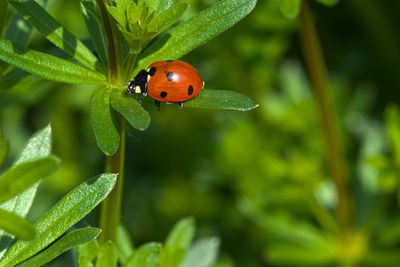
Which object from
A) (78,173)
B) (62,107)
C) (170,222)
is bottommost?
(170,222)

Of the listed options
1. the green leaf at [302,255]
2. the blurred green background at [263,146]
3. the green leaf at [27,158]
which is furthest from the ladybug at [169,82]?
the green leaf at [302,255]

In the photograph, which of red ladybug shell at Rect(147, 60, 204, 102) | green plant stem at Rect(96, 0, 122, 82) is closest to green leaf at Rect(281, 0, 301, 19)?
red ladybug shell at Rect(147, 60, 204, 102)

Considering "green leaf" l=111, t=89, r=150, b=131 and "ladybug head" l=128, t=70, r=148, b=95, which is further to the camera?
"ladybug head" l=128, t=70, r=148, b=95

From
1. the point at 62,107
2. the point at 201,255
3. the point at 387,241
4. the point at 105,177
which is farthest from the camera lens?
the point at 62,107

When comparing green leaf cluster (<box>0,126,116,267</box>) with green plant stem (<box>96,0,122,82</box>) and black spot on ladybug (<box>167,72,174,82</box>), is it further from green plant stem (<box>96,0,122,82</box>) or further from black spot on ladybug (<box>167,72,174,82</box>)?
black spot on ladybug (<box>167,72,174,82</box>)

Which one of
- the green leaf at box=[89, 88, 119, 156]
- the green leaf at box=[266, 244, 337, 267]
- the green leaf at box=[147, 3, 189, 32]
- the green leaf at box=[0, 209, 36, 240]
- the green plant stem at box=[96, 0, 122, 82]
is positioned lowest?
the green leaf at box=[266, 244, 337, 267]

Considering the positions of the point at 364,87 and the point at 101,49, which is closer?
the point at 101,49

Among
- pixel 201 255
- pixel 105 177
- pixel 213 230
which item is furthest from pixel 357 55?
pixel 105 177

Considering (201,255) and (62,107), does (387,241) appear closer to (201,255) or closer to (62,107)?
(201,255)
